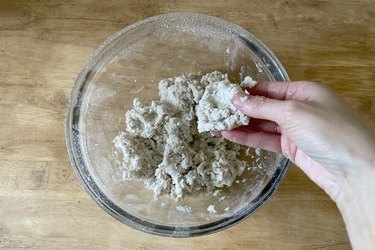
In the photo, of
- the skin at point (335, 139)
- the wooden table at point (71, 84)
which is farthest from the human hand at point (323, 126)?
the wooden table at point (71, 84)

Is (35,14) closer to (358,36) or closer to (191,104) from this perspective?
(191,104)

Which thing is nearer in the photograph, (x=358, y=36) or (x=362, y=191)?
(x=362, y=191)

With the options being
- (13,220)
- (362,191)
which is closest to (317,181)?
(362,191)

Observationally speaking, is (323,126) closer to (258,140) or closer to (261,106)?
(261,106)

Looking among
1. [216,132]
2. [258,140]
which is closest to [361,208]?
[258,140]

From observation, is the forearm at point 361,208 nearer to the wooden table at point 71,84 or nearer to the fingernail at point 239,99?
the wooden table at point 71,84

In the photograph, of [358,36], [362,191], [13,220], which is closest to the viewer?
[362,191]
